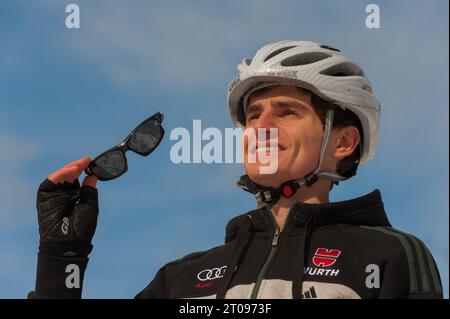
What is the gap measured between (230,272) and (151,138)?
72.7 inches

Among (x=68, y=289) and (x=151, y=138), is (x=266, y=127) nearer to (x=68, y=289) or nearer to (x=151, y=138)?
(x=151, y=138)

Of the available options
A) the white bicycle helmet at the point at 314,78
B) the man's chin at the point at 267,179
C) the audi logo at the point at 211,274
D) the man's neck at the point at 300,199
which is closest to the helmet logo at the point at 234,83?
the white bicycle helmet at the point at 314,78

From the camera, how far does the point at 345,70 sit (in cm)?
948

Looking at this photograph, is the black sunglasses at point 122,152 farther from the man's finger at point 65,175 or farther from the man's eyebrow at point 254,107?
the man's eyebrow at point 254,107

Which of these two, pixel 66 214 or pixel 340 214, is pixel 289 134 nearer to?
pixel 340 214

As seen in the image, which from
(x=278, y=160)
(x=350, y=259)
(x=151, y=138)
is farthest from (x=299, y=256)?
(x=151, y=138)

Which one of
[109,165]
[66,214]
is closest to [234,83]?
[109,165]

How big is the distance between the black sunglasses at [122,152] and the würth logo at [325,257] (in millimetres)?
2287

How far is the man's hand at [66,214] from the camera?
339 inches

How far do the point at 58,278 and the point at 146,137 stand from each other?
6.09 feet

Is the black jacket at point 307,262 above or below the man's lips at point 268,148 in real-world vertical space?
below

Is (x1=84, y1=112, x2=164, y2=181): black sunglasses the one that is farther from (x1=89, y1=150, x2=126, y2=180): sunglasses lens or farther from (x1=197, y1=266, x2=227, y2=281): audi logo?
(x1=197, y1=266, x2=227, y2=281): audi logo

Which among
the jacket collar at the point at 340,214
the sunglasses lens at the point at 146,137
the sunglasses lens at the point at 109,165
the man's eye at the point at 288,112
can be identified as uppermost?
the man's eye at the point at 288,112
